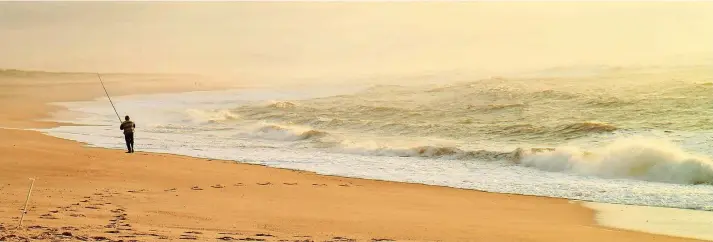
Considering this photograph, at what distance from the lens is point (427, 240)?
7.95 meters

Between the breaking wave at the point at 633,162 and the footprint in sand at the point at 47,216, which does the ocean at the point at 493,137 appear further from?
the footprint in sand at the point at 47,216

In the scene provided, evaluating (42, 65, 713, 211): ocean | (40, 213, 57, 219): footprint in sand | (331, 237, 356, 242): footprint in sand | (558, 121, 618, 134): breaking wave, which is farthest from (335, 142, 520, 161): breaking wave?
(40, 213, 57, 219): footprint in sand

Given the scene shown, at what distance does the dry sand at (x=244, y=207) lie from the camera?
761 cm

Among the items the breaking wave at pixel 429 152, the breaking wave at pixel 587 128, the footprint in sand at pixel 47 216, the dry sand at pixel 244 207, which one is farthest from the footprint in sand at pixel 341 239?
the breaking wave at pixel 587 128

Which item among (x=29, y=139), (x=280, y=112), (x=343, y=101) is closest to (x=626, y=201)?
(x=29, y=139)

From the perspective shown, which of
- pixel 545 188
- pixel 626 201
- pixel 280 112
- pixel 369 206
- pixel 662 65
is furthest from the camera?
pixel 662 65

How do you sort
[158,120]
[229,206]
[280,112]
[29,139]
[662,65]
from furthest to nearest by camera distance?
1. [662,65]
2. [280,112]
3. [158,120]
4. [29,139]
5. [229,206]

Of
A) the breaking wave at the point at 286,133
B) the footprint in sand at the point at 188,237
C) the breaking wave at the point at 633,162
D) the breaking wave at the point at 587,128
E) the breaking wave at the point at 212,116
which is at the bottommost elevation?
the breaking wave at the point at 633,162

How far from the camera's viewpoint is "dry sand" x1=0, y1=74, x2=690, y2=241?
25.0 ft

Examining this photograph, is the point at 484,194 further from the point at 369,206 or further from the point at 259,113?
the point at 259,113

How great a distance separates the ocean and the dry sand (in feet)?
5.55

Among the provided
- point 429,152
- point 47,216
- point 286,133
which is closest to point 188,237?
point 47,216

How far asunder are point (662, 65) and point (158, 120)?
34968 millimetres

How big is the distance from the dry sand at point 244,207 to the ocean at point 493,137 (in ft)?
5.55
